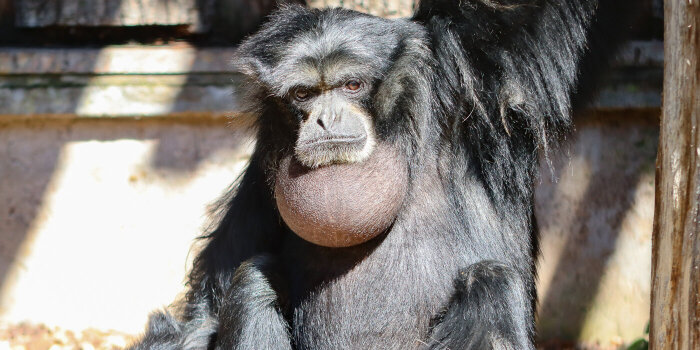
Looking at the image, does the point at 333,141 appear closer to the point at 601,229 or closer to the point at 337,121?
the point at 337,121

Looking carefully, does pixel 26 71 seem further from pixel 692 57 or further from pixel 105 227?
pixel 692 57

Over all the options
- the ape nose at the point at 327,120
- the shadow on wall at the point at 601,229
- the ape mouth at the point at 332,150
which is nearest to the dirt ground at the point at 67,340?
the shadow on wall at the point at 601,229

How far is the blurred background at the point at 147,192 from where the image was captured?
6.71m

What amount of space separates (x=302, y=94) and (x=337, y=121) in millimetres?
293

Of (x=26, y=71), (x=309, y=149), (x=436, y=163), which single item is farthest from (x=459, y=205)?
(x=26, y=71)

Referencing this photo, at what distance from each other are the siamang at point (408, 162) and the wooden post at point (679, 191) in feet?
2.71

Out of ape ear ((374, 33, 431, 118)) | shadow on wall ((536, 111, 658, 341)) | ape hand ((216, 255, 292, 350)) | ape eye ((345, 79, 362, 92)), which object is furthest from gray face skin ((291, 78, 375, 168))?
shadow on wall ((536, 111, 658, 341))

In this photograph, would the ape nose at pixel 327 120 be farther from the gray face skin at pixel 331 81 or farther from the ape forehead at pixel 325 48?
the ape forehead at pixel 325 48

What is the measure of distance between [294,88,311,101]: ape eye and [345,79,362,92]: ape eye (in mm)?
232

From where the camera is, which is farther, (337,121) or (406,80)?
(406,80)

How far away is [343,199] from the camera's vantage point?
4324mm

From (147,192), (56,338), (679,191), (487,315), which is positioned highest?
(679,191)

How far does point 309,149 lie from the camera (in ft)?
14.3

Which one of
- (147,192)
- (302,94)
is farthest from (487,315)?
(147,192)
